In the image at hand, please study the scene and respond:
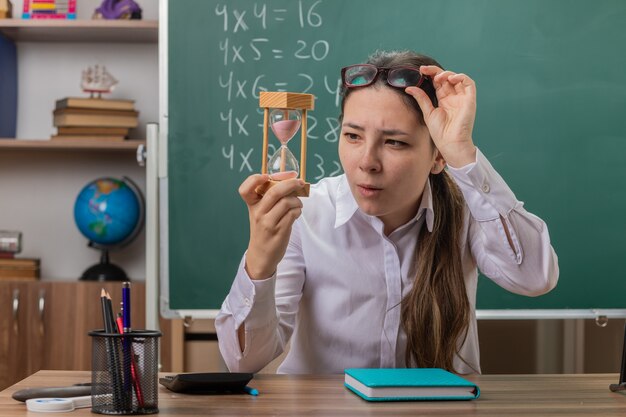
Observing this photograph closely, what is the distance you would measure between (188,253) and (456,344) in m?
1.23

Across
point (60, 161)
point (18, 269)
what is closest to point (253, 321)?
point (18, 269)

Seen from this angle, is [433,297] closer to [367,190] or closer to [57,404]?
[367,190]

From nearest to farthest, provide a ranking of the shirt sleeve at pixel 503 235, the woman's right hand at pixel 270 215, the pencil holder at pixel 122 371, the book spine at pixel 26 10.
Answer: the pencil holder at pixel 122 371
the woman's right hand at pixel 270 215
the shirt sleeve at pixel 503 235
the book spine at pixel 26 10

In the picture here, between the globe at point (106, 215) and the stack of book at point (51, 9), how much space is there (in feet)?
2.10

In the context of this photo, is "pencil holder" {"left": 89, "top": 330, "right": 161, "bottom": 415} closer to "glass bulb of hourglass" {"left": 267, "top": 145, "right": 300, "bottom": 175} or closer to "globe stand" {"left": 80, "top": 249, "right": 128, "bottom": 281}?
"glass bulb of hourglass" {"left": 267, "top": 145, "right": 300, "bottom": 175}

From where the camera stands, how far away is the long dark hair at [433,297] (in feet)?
5.62

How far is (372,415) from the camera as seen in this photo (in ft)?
4.01

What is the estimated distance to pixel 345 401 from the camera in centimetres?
132

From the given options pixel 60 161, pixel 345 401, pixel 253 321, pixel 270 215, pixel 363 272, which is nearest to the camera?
pixel 345 401

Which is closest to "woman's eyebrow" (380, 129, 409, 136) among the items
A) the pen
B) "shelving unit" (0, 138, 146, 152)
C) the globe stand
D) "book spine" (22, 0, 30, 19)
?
the pen

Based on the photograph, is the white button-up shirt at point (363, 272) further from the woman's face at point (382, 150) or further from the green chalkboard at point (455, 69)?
the green chalkboard at point (455, 69)

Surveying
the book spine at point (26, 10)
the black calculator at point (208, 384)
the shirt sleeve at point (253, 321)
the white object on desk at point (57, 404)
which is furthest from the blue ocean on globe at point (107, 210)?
the white object on desk at point (57, 404)

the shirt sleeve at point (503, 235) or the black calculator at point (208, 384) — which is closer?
the black calculator at point (208, 384)

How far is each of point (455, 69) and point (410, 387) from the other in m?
1.63
